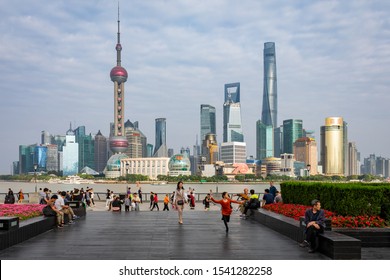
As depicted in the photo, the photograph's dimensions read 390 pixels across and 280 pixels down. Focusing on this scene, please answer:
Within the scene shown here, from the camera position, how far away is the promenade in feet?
46.0

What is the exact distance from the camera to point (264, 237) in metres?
18.8

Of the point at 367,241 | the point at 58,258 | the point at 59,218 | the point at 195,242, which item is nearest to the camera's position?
the point at 58,258

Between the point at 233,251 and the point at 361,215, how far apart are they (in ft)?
17.0

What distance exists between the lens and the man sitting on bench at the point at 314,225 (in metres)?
14.5

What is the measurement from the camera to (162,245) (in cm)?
1622

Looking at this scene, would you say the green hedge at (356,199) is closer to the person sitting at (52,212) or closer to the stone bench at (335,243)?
the stone bench at (335,243)

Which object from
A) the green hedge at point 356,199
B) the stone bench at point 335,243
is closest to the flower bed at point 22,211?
the stone bench at point 335,243

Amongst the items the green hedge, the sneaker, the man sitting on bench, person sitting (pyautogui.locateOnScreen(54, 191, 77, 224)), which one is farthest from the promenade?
the green hedge

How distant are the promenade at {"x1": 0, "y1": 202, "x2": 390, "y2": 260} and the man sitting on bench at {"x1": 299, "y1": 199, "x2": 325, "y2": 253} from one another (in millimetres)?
353

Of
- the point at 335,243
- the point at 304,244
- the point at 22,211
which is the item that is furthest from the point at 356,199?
the point at 22,211

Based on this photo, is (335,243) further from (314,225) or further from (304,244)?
(304,244)

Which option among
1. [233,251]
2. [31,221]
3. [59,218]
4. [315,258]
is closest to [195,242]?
[233,251]

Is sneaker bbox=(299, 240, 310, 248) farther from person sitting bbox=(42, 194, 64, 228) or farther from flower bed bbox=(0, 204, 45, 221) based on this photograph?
person sitting bbox=(42, 194, 64, 228)

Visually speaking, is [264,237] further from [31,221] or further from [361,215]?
[31,221]
